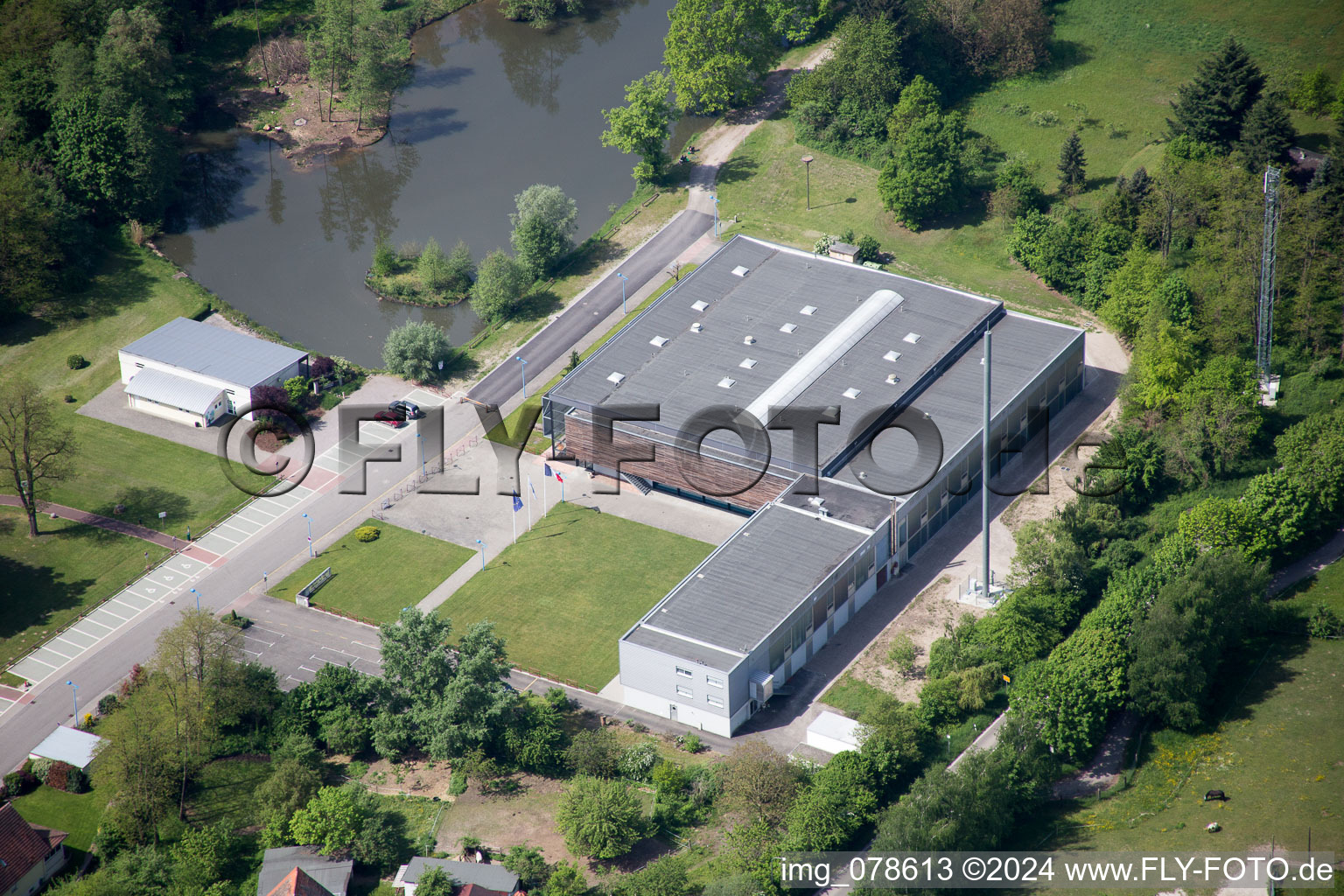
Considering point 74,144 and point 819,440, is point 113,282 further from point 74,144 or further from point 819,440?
point 819,440

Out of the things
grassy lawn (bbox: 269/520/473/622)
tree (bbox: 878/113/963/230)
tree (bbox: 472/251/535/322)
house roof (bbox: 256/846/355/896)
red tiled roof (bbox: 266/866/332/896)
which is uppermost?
tree (bbox: 878/113/963/230)

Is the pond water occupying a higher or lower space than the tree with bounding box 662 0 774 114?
lower

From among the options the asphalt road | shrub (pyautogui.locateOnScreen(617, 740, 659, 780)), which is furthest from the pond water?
shrub (pyautogui.locateOnScreen(617, 740, 659, 780))

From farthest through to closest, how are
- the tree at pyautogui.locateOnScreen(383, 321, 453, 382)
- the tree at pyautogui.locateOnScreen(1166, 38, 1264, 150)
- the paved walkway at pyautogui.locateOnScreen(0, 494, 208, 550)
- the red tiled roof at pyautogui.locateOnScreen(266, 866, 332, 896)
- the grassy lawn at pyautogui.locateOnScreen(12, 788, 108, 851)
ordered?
the tree at pyautogui.locateOnScreen(1166, 38, 1264, 150), the tree at pyautogui.locateOnScreen(383, 321, 453, 382), the paved walkway at pyautogui.locateOnScreen(0, 494, 208, 550), the grassy lawn at pyautogui.locateOnScreen(12, 788, 108, 851), the red tiled roof at pyautogui.locateOnScreen(266, 866, 332, 896)

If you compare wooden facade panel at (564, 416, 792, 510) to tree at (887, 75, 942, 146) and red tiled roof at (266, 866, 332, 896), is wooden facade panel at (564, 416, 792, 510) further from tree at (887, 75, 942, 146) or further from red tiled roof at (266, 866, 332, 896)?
tree at (887, 75, 942, 146)

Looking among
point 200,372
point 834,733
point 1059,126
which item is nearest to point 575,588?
point 834,733

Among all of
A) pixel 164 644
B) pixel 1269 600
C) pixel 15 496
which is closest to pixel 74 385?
pixel 15 496

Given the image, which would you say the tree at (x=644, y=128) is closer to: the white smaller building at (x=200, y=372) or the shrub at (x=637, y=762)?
the white smaller building at (x=200, y=372)
